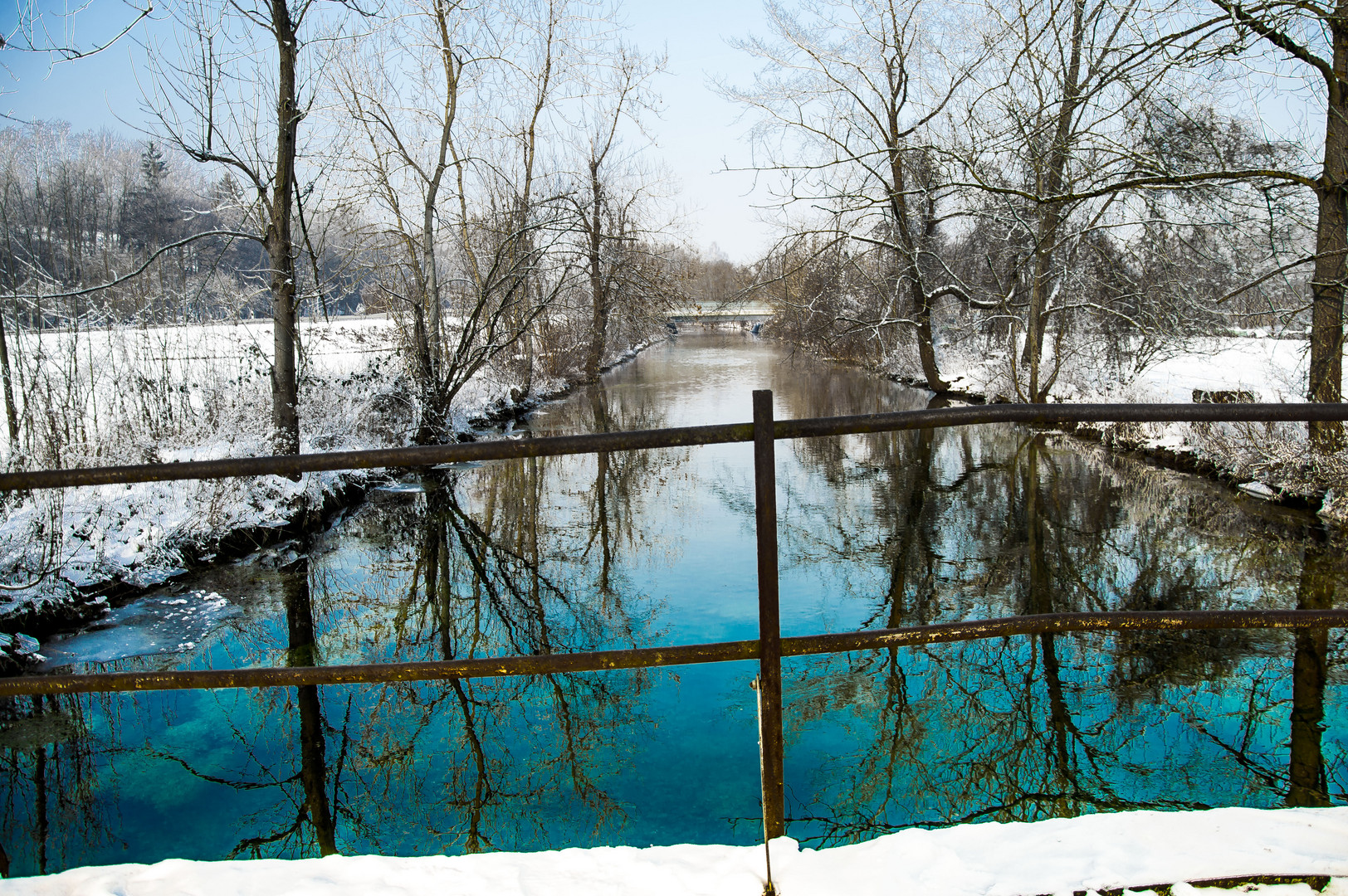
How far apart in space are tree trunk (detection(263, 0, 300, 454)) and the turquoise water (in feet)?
5.37

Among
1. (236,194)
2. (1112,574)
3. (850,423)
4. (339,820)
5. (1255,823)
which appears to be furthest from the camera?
(236,194)

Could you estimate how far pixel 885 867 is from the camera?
1.94 meters

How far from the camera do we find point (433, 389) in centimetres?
1319

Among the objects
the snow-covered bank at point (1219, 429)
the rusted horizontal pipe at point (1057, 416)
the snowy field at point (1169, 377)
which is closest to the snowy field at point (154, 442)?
the rusted horizontal pipe at point (1057, 416)

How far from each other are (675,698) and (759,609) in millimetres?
2432

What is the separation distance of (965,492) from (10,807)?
8580mm

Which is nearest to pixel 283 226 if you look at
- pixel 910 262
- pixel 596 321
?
pixel 910 262

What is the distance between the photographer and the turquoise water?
3102 millimetres

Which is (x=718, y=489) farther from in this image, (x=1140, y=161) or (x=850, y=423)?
(x=850, y=423)

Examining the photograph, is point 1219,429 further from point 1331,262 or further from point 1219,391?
point 1331,262

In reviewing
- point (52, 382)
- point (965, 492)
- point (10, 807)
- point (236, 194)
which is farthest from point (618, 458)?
point (10, 807)

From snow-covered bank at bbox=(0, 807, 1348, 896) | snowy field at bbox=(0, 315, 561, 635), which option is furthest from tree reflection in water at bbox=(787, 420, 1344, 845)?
snowy field at bbox=(0, 315, 561, 635)

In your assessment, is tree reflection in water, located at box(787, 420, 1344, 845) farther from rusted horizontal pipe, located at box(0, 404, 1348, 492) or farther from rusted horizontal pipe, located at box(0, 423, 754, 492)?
rusted horizontal pipe, located at box(0, 423, 754, 492)

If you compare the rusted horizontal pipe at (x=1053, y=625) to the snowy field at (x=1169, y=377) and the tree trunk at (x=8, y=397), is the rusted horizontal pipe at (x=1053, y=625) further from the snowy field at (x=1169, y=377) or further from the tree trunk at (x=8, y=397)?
the snowy field at (x=1169, y=377)
